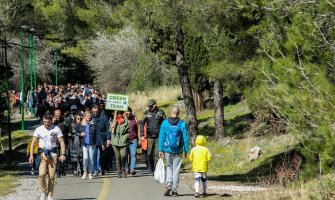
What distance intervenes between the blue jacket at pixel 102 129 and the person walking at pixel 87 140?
205 millimetres

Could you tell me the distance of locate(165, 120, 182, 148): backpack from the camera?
1517 centimetres

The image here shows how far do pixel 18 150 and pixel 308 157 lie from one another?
2151cm

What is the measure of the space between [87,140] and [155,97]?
91.3ft

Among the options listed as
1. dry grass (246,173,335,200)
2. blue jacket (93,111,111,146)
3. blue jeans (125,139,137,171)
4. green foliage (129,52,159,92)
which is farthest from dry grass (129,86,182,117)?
dry grass (246,173,335,200)

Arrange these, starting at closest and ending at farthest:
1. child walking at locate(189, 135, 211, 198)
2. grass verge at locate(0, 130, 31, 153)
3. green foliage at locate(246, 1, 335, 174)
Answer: green foliage at locate(246, 1, 335, 174) → child walking at locate(189, 135, 211, 198) → grass verge at locate(0, 130, 31, 153)

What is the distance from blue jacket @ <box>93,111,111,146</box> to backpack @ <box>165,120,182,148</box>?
16.2ft

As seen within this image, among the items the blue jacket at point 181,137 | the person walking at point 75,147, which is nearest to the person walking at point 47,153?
the blue jacket at point 181,137

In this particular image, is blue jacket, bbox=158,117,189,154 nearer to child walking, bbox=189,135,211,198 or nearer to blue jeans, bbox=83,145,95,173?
child walking, bbox=189,135,211,198

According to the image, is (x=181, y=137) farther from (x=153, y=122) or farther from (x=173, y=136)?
(x=153, y=122)

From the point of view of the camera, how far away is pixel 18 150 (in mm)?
31031

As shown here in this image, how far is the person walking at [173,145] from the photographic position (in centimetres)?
1517

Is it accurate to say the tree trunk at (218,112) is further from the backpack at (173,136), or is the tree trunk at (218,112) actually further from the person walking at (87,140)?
the backpack at (173,136)

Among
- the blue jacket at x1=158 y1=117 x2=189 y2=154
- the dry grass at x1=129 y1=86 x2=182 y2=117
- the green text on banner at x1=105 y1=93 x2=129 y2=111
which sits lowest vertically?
the blue jacket at x1=158 y1=117 x2=189 y2=154

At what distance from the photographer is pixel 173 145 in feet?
49.8
